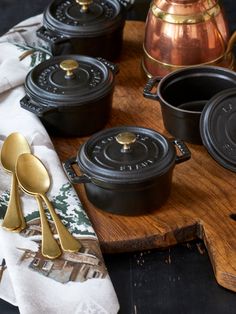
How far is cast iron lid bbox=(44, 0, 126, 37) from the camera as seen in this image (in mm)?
1251

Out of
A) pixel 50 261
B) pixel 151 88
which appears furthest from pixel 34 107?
pixel 50 261

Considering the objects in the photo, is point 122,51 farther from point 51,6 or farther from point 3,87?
point 3,87

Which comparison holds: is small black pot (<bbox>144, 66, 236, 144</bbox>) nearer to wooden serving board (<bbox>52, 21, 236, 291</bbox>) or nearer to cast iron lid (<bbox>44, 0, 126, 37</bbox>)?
wooden serving board (<bbox>52, 21, 236, 291</bbox>)

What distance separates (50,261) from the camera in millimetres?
925

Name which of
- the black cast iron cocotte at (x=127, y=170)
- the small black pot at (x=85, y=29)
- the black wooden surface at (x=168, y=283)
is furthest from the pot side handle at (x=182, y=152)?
the small black pot at (x=85, y=29)

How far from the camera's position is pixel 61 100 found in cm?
111

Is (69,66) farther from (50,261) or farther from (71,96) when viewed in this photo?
(50,261)

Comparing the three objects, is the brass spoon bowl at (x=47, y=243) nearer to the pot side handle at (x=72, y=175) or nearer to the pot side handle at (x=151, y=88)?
the pot side handle at (x=72, y=175)

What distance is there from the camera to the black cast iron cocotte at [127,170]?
0.95 meters

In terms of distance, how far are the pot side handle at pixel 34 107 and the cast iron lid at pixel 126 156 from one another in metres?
0.11

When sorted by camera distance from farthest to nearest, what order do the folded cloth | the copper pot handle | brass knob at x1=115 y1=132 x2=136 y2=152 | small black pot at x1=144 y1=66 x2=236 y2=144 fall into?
the copper pot handle < small black pot at x1=144 y1=66 x2=236 y2=144 < brass knob at x1=115 y1=132 x2=136 y2=152 < the folded cloth

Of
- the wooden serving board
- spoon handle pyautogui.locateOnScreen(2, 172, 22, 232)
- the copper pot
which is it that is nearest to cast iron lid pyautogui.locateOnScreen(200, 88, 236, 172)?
the wooden serving board

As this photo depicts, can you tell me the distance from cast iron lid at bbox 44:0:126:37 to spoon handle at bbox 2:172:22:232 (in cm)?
33

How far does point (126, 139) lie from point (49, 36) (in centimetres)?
35
